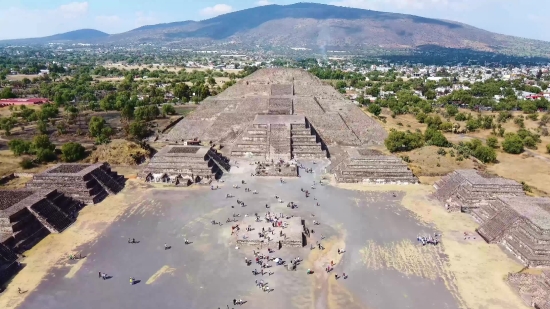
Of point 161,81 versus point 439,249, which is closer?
point 439,249

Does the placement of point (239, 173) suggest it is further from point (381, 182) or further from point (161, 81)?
point (161, 81)

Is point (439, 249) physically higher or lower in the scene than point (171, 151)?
lower

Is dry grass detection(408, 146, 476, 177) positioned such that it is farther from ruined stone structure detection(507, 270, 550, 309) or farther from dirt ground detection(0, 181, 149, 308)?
dirt ground detection(0, 181, 149, 308)

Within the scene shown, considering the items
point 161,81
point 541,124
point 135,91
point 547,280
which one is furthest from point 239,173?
point 161,81

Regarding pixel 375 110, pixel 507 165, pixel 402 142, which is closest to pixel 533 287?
pixel 507 165

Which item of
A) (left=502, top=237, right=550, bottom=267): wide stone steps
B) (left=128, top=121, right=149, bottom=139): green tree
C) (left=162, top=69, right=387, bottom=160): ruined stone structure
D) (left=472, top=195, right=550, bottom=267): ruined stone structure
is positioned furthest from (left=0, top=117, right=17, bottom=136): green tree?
(left=502, top=237, right=550, bottom=267): wide stone steps

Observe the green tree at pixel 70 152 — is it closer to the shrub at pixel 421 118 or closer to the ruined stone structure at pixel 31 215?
the ruined stone structure at pixel 31 215

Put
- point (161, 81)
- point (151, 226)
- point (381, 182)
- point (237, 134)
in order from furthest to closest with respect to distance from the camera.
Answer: point (161, 81) → point (237, 134) → point (381, 182) → point (151, 226)
